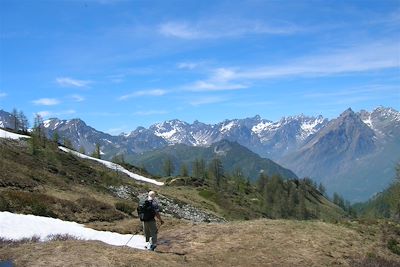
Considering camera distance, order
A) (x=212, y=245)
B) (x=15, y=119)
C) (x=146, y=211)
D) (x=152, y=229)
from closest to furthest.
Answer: (x=146, y=211)
(x=152, y=229)
(x=212, y=245)
(x=15, y=119)

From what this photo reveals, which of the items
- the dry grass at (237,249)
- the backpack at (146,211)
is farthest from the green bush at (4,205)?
the backpack at (146,211)

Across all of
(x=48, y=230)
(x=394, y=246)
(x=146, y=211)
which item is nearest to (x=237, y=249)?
(x=146, y=211)

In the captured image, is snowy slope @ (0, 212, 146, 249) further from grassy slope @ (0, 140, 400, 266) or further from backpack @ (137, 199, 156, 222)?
backpack @ (137, 199, 156, 222)

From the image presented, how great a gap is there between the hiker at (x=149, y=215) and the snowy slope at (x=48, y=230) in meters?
2.42

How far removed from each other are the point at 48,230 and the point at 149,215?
31.2 ft

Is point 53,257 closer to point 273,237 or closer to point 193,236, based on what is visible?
point 193,236

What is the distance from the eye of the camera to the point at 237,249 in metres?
25.1

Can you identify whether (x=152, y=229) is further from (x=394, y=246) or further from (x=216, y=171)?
(x=216, y=171)

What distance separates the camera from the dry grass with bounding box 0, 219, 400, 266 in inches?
802

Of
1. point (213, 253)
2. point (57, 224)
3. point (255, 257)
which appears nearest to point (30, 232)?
point (57, 224)

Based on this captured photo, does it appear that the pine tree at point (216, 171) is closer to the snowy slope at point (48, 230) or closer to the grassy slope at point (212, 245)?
the grassy slope at point (212, 245)

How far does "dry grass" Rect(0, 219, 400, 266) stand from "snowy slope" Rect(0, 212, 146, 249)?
2.45 metres

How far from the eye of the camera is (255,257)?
78.7 ft

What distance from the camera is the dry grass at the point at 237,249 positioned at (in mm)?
20375
